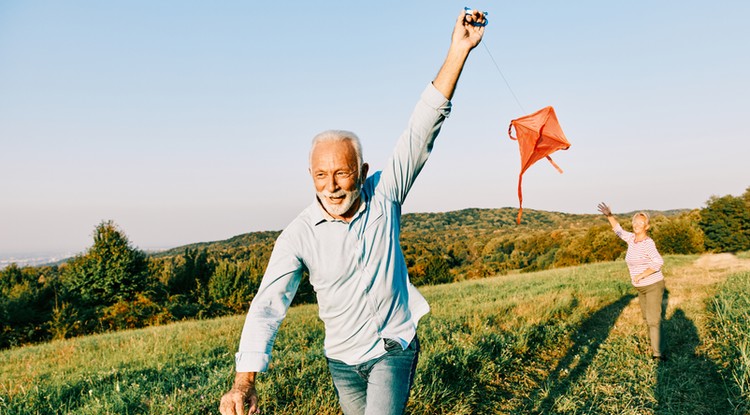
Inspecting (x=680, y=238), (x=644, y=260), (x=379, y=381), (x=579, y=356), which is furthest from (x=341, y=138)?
(x=680, y=238)

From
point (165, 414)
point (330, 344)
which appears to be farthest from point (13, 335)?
point (330, 344)

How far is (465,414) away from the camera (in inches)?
198

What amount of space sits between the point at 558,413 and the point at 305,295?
21528 millimetres

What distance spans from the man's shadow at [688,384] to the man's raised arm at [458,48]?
5.01m

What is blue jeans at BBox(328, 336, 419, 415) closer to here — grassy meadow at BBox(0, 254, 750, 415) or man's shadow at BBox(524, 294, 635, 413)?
grassy meadow at BBox(0, 254, 750, 415)

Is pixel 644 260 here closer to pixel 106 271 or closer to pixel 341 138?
pixel 341 138

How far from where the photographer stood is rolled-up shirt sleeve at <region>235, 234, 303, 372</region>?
2146mm

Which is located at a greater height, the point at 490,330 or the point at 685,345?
the point at 490,330

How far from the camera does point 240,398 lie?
6.61 feet

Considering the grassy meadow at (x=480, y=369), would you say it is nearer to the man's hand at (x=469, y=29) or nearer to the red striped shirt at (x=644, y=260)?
the red striped shirt at (x=644, y=260)

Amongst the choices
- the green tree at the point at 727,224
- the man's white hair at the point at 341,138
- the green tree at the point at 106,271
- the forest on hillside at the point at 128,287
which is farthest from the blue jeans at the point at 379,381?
the green tree at the point at 727,224

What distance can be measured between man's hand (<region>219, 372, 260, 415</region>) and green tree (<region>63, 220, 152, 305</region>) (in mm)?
22515

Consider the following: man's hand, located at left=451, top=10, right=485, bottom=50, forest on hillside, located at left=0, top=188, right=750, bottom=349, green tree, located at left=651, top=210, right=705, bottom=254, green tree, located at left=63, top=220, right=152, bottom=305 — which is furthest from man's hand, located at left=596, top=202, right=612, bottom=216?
green tree, located at left=651, top=210, right=705, bottom=254

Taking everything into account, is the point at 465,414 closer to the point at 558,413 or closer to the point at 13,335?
the point at 558,413
